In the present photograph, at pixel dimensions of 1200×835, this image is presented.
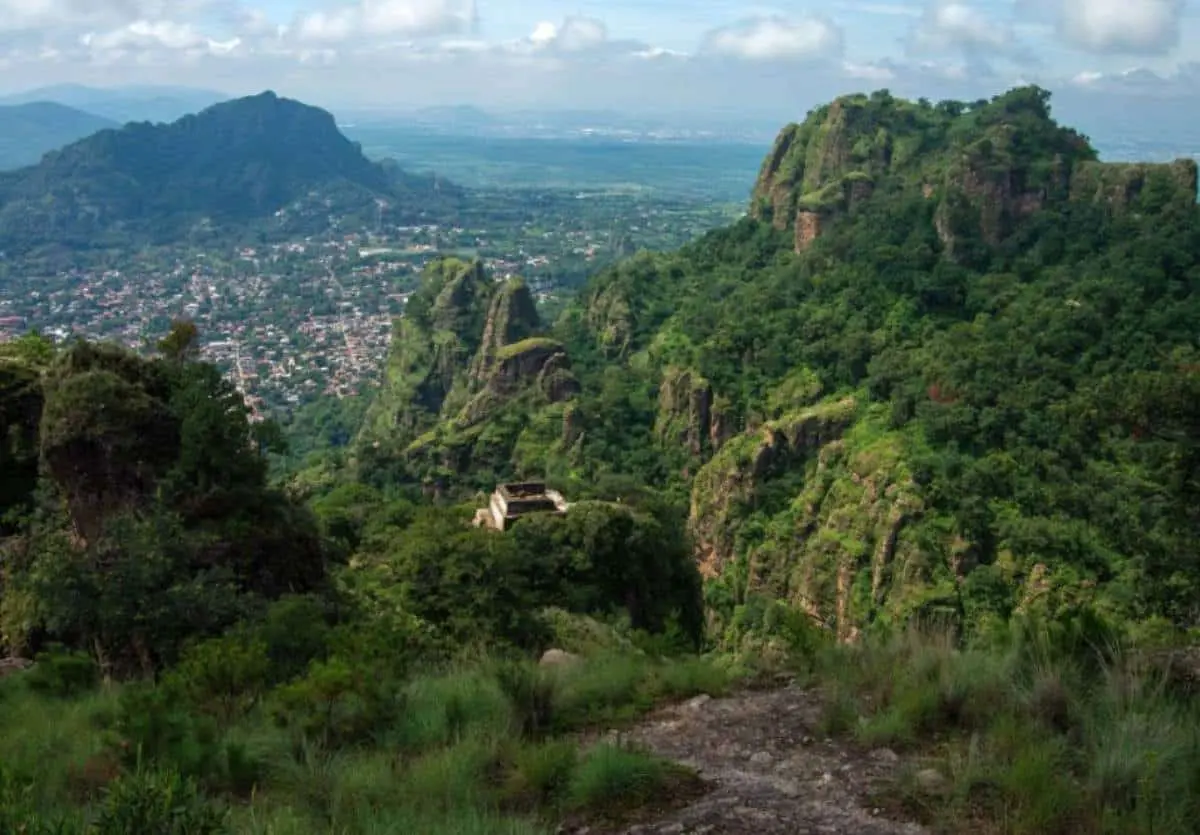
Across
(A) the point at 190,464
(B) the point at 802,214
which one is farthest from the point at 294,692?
(B) the point at 802,214

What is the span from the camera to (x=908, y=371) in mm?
32344

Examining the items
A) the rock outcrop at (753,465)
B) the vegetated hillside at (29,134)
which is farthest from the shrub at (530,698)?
the vegetated hillside at (29,134)

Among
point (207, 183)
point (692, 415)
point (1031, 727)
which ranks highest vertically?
point (207, 183)

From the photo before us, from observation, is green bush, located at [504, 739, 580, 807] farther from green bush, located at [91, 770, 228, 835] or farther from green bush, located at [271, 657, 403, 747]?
green bush, located at [91, 770, 228, 835]

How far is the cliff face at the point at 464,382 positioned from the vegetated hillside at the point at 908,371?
2.36 feet

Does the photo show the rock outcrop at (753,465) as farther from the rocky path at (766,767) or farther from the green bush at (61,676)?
the rocky path at (766,767)

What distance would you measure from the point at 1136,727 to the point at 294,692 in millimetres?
4557

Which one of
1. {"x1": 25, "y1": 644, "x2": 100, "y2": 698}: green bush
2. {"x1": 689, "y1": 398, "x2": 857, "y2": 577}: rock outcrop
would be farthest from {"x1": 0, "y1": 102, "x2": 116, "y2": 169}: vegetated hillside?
{"x1": 25, "y1": 644, "x2": 100, "y2": 698}: green bush

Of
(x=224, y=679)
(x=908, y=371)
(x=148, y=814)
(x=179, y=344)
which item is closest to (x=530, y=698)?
(x=224, y=679)

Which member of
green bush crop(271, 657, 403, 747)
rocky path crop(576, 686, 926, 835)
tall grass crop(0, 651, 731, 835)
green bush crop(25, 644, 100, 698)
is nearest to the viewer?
tall grass crop(0, 651, 731, 835)

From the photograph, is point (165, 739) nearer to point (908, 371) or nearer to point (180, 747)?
point (180, 747)

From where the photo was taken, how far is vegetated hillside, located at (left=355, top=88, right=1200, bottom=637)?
25.1 meters

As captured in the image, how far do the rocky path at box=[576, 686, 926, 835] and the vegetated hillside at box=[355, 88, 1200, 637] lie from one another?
12.5 meters

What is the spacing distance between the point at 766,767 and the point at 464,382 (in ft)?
155
